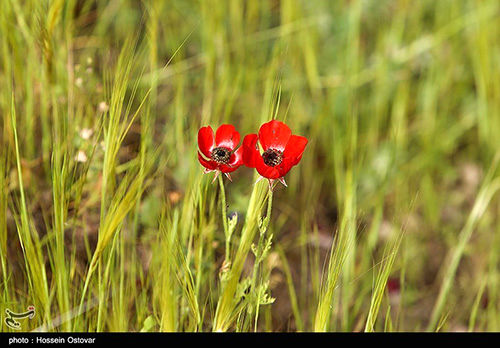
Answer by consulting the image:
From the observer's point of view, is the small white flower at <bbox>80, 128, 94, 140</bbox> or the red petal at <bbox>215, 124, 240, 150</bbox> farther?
the small white flower at <bbox>80, 128, 94, 140</bbox>

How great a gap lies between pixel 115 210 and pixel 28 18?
691 millimetres

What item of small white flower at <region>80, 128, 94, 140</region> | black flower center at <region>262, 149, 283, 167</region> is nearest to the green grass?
small white flower at <region>80, 128, 94, 140</region>

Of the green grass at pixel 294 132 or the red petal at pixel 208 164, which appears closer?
the red petal at pixel 208 164

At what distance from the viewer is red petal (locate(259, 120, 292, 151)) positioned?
0.92 m

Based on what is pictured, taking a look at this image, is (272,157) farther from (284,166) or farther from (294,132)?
(294,132)

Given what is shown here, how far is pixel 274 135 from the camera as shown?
94cm

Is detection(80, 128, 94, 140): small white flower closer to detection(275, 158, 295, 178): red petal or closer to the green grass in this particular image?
the green grass

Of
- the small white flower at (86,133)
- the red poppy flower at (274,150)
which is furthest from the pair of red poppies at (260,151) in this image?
the small white flower at (86,133)

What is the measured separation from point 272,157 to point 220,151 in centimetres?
8

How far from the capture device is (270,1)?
199 centimetres

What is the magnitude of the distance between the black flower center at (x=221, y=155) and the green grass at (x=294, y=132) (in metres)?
0.09

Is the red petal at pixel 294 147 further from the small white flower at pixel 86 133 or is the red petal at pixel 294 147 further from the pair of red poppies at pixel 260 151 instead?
the small white flower at pixel 86 133

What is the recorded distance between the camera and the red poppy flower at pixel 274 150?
881 millimetres

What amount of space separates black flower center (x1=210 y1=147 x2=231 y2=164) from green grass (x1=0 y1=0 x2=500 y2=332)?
3.4 inches
